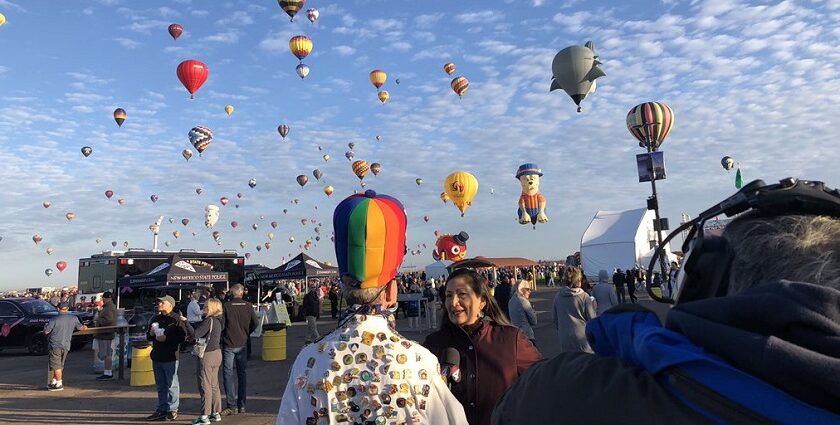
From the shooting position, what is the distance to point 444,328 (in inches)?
149

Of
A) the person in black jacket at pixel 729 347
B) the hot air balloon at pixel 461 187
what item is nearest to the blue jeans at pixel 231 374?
the person in black jacket at pixel 729 347

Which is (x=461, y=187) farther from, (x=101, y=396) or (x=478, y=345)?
(x=478, y=345)

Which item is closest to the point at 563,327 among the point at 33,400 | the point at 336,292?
the point at 33,400

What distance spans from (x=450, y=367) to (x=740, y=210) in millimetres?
2005

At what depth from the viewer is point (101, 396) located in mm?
10383

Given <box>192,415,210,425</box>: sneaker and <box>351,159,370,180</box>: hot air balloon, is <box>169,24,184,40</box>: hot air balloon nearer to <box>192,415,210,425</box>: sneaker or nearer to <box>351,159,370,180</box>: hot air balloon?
<box>351,159,370,180</box>: hot air balloon

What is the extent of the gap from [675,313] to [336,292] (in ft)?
82.3

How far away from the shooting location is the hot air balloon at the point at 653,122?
22623 mm

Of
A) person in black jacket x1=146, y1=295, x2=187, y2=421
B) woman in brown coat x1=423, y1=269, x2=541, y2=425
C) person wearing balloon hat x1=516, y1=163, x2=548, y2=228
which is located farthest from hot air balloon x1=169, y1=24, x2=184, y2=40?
woman in brown coat x1=423, y1=269, x2=541, y2=425

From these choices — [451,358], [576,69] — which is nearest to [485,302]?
[451,358]

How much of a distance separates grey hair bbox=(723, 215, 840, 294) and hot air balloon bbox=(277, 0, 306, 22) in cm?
2942

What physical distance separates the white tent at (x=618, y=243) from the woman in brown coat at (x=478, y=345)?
39743mm

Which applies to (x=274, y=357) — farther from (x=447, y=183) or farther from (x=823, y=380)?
(x=447, y=183)

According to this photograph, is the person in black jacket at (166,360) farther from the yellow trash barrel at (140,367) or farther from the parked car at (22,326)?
the parked car at (22,326)
